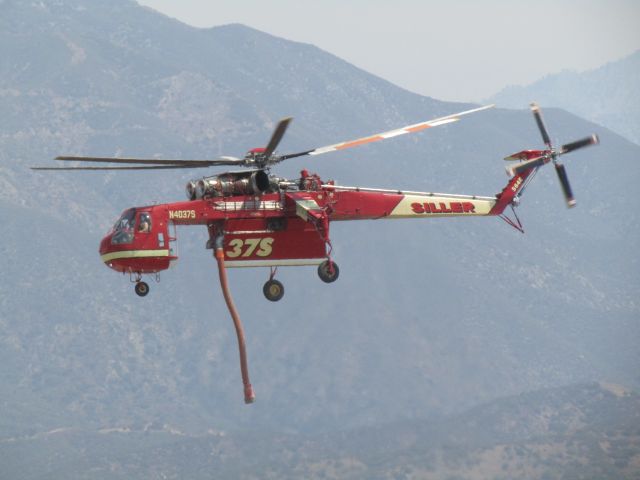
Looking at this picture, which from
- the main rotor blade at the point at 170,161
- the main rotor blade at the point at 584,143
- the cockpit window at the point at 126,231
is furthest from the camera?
the main rotor blade at the point at 584,143

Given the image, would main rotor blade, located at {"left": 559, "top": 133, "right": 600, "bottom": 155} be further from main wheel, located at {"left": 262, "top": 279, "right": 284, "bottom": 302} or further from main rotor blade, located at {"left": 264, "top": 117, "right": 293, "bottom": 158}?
main wheel, located at {"left": 262, "top": 279, "right": 284, "bottom": 302}

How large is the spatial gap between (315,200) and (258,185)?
367cm

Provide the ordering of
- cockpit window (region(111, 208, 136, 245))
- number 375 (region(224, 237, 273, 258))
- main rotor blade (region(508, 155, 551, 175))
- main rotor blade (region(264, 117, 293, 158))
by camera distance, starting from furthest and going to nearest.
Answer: main rotor blade (region(508, 155, 551, 175))
number 375 (region(224, 237, 273, 258))
cockpit window (region(111, 208, 136, 245))
main rotor blade (region(264, 117, 293, 158))

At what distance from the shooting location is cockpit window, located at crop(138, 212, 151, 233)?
261 ft

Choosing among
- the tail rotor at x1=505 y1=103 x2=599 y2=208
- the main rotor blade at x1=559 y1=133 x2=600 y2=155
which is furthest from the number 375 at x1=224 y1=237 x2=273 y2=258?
the main rotor blade at x1=559 y1=133 x2=600 y2=155

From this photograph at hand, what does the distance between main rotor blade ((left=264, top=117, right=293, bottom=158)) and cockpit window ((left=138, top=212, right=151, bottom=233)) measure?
824 cm

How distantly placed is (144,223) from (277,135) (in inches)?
555

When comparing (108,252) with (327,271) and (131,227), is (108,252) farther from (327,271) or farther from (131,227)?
(327,271)

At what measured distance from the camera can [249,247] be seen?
80.1m

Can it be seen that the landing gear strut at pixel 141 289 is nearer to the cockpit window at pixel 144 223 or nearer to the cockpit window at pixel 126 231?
the cockpit window at pixel 126 231

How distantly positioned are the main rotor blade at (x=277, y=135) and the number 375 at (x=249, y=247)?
576 cm

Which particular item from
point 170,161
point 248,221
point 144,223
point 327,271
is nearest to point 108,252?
point 144,223

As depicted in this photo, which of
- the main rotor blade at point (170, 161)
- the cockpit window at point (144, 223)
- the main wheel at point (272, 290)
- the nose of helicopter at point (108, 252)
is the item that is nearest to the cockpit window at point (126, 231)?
the nose of helicopter at point (108, 252)

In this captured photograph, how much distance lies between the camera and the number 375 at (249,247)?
262ft
